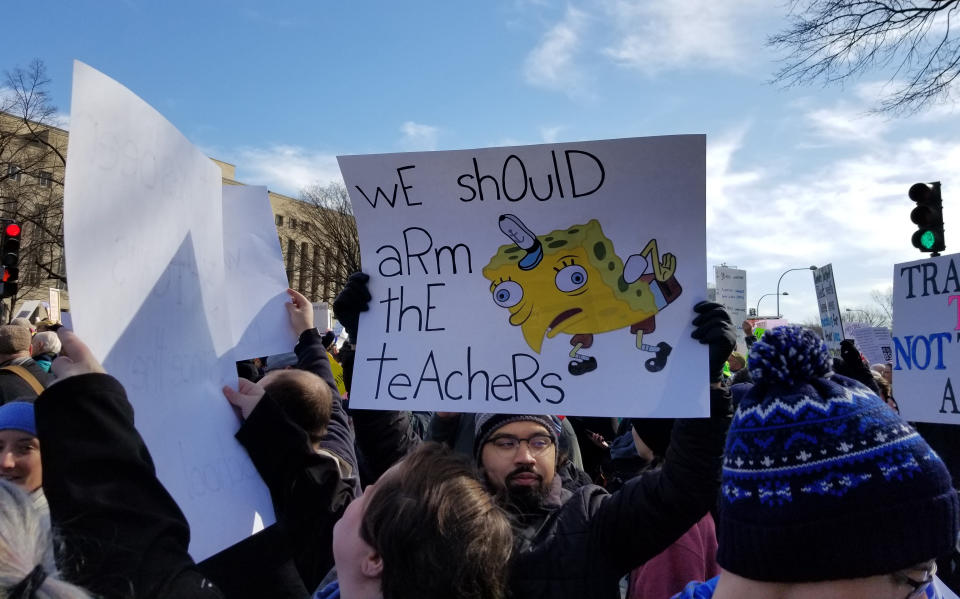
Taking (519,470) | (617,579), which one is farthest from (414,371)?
(617,579)

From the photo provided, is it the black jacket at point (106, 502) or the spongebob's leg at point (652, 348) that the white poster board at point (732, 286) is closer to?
the spongebob's leg at point (652, 348)

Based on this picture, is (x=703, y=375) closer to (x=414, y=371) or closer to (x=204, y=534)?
(x=414, y=371)

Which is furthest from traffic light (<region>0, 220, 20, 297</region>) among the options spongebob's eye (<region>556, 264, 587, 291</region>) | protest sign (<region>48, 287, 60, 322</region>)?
spongebob's eye (<region>556, 264, 587, 291</region>)

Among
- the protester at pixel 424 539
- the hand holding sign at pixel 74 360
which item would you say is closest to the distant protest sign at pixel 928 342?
the protester at pixel 424 539

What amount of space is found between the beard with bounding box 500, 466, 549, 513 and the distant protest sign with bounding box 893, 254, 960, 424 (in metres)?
2.39

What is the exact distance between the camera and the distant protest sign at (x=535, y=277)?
2.28m

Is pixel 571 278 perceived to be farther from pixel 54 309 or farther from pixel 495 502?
pixel 54 309

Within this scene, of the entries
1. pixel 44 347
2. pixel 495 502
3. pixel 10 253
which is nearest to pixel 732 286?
pixel 10 253

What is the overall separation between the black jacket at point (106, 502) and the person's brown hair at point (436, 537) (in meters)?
0.45

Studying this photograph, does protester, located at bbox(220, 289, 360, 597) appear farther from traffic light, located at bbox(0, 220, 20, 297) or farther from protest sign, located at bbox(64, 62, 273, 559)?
traffic light, located at bbox(0, 220, 20, 297)

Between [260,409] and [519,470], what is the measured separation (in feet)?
3.16

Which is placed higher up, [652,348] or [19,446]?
[652,348]

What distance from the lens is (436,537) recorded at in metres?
1.75

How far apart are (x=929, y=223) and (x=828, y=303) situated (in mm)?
1995
